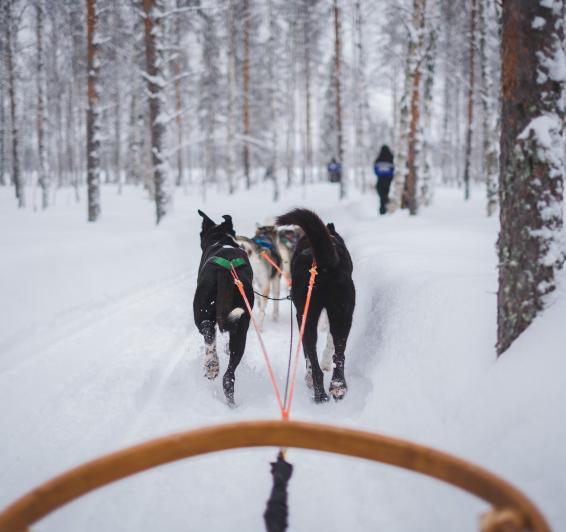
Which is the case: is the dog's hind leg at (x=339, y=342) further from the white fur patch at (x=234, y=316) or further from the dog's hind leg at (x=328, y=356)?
the white fur patch at (x=234, y=316)

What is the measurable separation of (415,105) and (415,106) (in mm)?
58

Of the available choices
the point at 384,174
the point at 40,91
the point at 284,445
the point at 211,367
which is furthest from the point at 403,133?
the point at 40,91

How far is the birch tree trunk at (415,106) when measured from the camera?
1074 cm

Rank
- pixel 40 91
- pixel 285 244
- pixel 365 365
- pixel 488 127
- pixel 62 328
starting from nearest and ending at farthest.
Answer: pixel 365 365 → pixel 62 328 → pixel 285 244 → pixel 488 127 → pixel 40 91

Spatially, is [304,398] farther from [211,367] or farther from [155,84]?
[155,84]

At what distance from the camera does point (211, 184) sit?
117ft

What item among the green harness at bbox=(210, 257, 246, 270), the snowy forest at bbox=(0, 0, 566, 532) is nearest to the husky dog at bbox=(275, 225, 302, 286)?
the snowy forest at bbox=(0, 0, 566, 532)

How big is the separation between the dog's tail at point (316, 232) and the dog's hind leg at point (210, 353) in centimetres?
112

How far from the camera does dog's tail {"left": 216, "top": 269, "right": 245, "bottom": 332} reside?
365cm

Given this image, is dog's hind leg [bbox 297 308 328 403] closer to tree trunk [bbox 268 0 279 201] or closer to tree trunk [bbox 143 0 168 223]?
tree trunk [bbox 143 0 168 223]

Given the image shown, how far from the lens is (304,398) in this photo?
12.3 ft

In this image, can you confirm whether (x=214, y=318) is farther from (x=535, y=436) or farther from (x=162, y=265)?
(x=162, y=265)

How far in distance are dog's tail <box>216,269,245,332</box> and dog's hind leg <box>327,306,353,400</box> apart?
80 cm

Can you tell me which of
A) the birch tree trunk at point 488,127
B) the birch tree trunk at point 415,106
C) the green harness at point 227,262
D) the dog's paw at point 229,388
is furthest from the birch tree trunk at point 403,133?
the dog's paw at point 229,388
